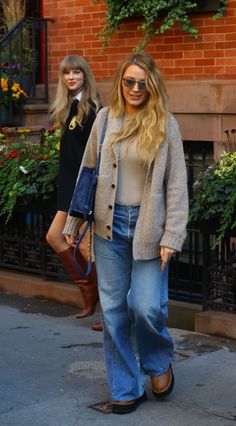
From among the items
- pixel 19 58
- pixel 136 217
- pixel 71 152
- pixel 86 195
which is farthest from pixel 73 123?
pixel 19 58

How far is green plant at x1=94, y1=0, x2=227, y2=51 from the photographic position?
8.39 metres

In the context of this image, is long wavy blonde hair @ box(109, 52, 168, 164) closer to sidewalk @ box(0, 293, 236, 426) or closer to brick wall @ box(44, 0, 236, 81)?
sidewalk @ box(0, 293, 236, 426)

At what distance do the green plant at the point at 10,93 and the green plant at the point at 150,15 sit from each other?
46.8 inches

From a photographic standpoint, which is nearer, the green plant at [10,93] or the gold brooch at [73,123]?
the gold brooch at [73,123]

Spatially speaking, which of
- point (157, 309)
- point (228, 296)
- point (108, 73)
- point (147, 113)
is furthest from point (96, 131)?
point (108, 73)

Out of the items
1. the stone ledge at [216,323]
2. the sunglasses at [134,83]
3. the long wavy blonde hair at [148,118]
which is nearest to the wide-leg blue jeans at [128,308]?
the long wavy blonde hair at [148,118]

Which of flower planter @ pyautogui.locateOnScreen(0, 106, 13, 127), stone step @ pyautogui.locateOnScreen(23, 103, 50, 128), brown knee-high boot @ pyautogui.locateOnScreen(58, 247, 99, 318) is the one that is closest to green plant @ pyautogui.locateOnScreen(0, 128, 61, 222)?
brown knee-high boot @ pyautogui.locateOnScreen(58, 247, 99, 318)

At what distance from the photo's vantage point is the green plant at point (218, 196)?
6.12m

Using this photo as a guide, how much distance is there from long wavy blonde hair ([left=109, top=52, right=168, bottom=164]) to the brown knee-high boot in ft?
6.45

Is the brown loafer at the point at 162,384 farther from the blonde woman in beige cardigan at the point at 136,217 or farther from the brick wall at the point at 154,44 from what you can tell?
the brick wall at the point at 154,44

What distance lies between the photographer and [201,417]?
4852mm

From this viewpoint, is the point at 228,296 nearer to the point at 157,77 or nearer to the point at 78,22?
the point at 157,77

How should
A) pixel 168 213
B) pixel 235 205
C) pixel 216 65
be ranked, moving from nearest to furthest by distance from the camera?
pixel 168 213, pixel 235 205, pixel 216 65

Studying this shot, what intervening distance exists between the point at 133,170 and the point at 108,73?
4.76m
